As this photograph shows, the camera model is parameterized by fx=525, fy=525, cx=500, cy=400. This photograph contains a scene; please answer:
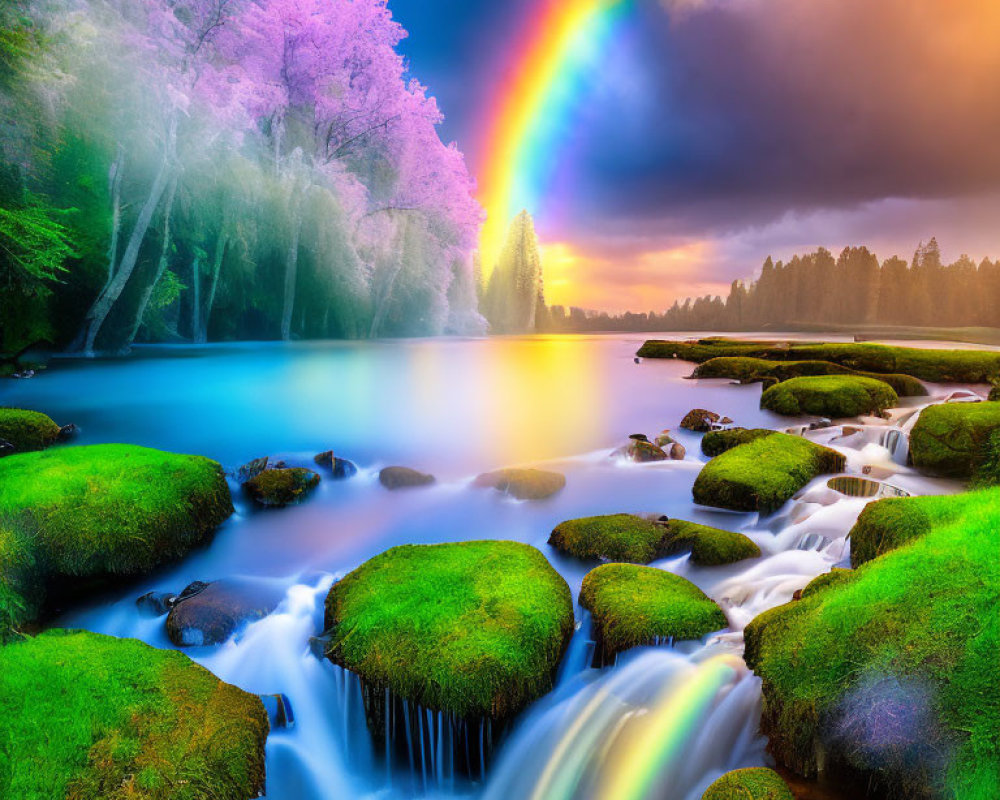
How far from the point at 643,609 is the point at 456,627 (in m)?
1.07

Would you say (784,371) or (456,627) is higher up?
(784,371)

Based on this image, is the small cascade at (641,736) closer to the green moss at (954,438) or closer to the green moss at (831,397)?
the green moss at (954,438)

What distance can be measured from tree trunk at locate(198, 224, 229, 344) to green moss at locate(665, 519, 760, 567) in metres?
23.4

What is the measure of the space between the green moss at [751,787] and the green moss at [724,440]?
5.43 metres

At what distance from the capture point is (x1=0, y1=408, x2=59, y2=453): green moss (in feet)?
21.0

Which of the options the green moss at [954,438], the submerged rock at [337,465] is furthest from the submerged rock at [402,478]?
the green moss at [954,438]

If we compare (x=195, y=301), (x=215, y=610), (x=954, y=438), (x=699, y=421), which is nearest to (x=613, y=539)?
(x=215, y=610)

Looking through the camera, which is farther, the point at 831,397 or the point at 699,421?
the point at 831,397

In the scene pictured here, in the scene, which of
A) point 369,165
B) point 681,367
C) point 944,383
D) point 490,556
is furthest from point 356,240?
point 490,556

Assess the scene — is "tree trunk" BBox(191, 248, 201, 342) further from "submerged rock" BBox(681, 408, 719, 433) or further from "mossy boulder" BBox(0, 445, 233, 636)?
"submerged rock" BBox(681, 408, 719, 433)

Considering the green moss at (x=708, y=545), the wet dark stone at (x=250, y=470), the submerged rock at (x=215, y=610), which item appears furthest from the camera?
the wet dark stone at (x=250, y=470)

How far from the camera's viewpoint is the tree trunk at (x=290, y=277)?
79.8ft

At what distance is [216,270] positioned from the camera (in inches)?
886

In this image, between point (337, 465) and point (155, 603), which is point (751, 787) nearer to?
point (155, 603)
